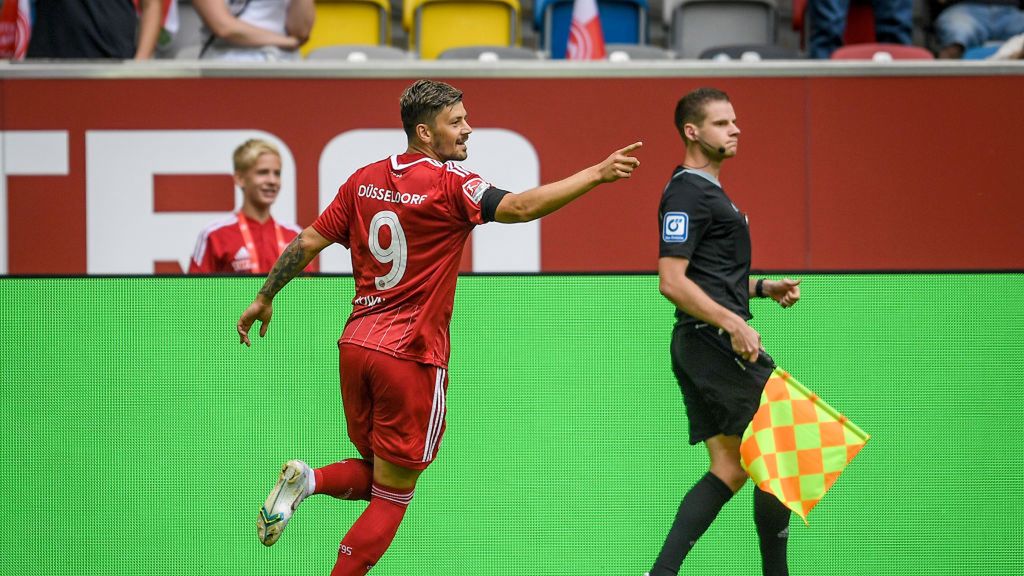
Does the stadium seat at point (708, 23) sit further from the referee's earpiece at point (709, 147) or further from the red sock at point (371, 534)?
the red sock at point (371, 534)

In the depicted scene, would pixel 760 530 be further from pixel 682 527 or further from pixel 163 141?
pixel 163 141

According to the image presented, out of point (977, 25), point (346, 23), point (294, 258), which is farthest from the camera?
point (346, 23)

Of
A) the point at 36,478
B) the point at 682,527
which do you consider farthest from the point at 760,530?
the point at 36,478

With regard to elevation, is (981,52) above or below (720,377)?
above

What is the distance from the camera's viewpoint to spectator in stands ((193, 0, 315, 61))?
651cm

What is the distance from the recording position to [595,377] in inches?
174

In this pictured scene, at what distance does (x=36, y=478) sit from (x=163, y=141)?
2561mm

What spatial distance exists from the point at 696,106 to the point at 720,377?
877 millimetres

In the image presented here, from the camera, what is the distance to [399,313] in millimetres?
3748

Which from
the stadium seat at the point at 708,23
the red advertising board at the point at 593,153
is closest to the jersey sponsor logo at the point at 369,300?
the red advertising board at the point at 593,153

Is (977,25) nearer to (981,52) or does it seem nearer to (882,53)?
(981,52)

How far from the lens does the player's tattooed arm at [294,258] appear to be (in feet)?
12.8

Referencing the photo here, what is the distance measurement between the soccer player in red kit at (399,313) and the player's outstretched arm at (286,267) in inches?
4.6

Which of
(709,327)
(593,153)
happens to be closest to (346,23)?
(593,153)
